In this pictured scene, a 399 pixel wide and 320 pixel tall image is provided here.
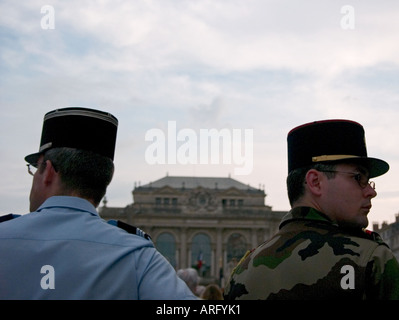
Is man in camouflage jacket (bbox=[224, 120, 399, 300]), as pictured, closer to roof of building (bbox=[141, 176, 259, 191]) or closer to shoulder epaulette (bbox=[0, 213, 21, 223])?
shoulder epaulette (bbox=[0, 213, 21, 223])

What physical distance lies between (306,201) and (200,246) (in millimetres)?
69055

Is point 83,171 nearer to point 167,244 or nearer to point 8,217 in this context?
point 8,217

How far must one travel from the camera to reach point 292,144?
370cm

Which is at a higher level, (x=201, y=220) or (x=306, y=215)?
(x=201, y=220)

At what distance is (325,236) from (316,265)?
0.61 feet

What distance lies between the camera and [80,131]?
2996 millimetres

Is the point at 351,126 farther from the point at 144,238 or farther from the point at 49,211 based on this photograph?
the point at 49,211

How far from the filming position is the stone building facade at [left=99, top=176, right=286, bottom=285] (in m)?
71.1

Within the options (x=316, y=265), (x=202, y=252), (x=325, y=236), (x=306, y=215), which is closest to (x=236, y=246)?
(x=202, y=252)

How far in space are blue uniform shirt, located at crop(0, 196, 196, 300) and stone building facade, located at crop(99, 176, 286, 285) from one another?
2651 inches

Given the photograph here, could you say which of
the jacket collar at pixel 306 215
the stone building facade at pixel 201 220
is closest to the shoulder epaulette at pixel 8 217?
the jacket collar at pixel 306 215

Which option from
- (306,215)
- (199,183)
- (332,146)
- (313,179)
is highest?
(199,183)

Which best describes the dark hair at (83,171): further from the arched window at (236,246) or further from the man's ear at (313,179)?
the arched window at (236,246)

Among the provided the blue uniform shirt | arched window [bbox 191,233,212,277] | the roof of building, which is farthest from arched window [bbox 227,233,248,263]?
the blue uniform shirt
